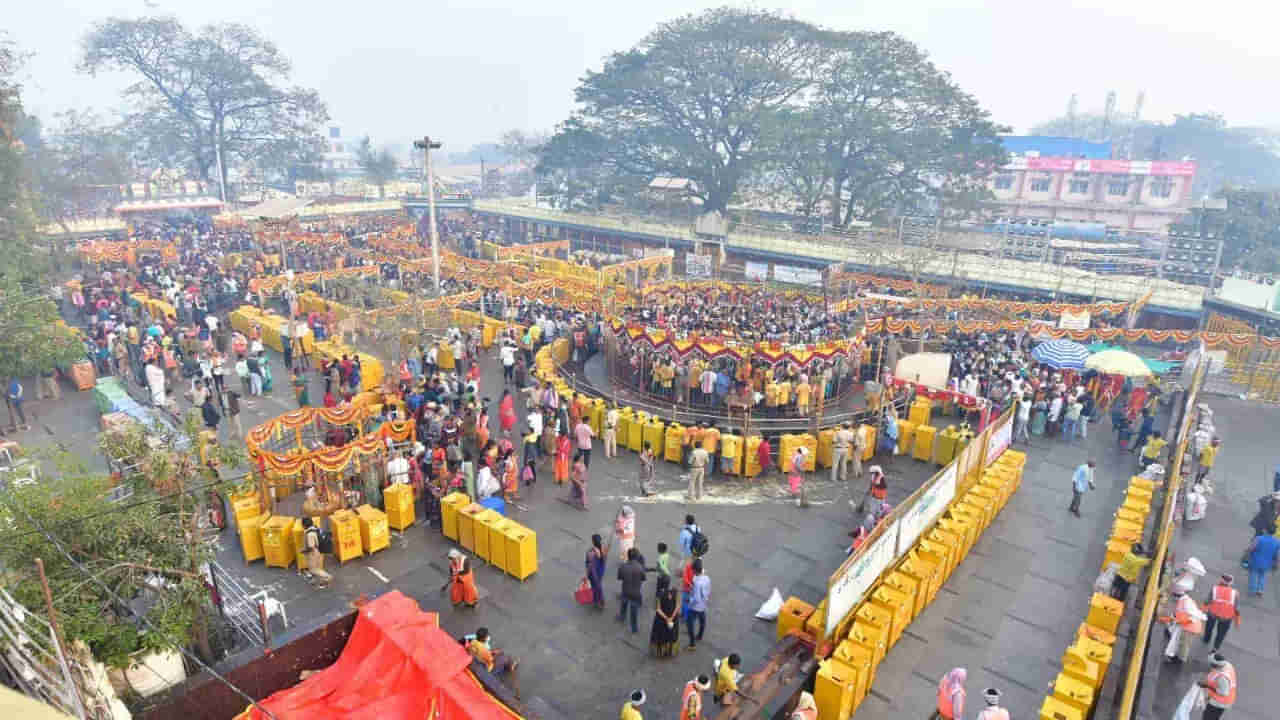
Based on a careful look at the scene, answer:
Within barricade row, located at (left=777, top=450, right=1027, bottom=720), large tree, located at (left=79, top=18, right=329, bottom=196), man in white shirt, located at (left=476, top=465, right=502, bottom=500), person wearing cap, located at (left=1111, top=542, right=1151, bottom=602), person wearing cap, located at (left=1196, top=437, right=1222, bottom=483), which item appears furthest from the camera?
large tree, located at (left=79, top=18, right=329, bottom=196)

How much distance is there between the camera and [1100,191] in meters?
63.2

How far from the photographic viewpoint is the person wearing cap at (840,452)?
14.7 metres

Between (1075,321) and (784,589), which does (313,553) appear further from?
(1075,321)

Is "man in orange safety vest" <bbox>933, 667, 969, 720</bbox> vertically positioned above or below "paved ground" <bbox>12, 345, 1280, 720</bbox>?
above

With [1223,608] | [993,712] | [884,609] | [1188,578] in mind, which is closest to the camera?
[993,712]

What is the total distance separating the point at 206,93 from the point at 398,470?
63.9 metres

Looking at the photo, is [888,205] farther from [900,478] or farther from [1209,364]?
[900,478]

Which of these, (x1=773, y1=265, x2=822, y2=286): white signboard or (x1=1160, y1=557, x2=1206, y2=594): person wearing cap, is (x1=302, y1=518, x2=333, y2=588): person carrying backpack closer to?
(x1=1160, y1=557, x2=1206, y2=594): person wearing cap

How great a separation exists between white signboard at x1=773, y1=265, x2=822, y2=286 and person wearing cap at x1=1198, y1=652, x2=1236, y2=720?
29.2 m

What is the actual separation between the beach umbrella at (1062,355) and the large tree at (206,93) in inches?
2558

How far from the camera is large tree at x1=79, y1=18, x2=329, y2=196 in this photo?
5909 centimetres

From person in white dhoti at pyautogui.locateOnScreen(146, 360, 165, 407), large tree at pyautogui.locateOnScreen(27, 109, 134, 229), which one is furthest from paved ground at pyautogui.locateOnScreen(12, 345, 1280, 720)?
large tree at pyautogui.locateOnScreen(27, 109, 134, 229)

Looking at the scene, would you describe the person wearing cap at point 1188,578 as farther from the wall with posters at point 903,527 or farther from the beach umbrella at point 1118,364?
the beach umbrella at point 1118,364

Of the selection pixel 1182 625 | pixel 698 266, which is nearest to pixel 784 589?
pixel 1182 625
